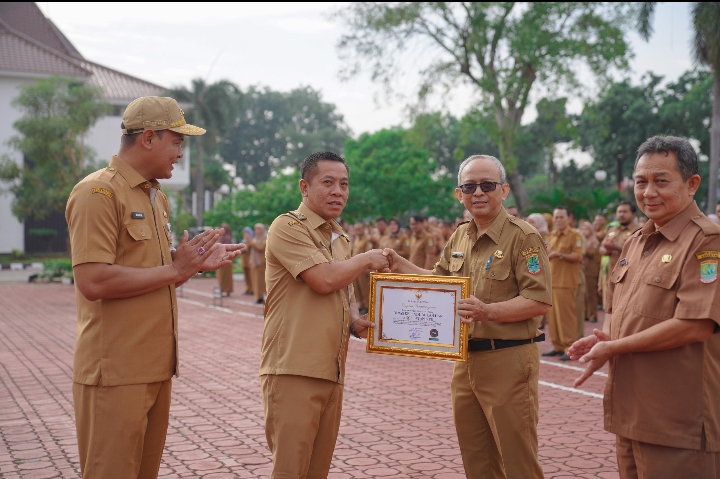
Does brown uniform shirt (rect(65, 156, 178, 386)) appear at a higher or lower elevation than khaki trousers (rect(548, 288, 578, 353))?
higher

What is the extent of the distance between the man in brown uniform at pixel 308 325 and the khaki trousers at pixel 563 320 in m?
7.38

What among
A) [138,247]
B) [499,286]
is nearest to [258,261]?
[499,286]

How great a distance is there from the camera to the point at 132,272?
10.3ft

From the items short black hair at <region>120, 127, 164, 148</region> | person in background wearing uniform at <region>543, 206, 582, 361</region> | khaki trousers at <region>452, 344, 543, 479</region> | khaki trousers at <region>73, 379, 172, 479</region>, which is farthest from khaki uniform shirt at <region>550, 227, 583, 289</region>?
khaki trousers at <region>73, 379, 172, 479</region>

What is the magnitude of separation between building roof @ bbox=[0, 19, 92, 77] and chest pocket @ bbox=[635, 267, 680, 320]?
37.1 meters

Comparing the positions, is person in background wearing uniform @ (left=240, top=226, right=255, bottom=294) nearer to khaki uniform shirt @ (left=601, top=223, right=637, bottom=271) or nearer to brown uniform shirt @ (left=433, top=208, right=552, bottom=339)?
khaki uniform shirt @ (left=601, top=223, right=637, bottom=271)

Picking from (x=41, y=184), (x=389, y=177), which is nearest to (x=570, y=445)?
(x=41, y=184)

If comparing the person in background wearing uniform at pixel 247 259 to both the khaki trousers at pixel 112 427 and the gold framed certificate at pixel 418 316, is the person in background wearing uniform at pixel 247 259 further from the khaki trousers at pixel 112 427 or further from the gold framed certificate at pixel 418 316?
the khaki trousers at pixel 112 427

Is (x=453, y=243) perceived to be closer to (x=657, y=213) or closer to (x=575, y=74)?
(x=657, y=213)

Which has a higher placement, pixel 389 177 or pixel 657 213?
pixel 389 177

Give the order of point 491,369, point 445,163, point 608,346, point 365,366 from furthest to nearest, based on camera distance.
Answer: point 445,163, point 365,366, point 491,369, point 608,346

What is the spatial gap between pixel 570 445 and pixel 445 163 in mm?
62914

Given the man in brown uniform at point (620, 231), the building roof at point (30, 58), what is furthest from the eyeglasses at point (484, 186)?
the building roof at point (30, 58)

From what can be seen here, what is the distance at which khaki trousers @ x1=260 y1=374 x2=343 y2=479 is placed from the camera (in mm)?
3475
